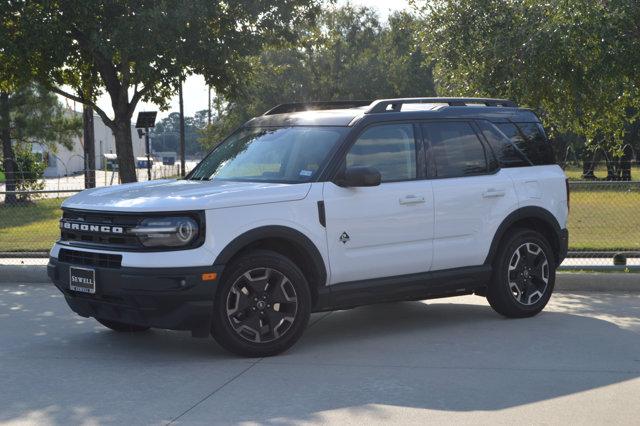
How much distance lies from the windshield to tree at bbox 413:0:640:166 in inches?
252

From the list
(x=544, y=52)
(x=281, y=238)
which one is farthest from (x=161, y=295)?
(x=544, y=52)

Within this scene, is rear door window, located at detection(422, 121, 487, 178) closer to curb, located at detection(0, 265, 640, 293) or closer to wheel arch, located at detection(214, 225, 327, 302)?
wheel arch, located at detection(214, 225, 327, 302)

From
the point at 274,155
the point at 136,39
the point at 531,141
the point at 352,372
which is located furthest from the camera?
the point at 136,39

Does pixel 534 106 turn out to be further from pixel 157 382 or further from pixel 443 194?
pixel 157 382

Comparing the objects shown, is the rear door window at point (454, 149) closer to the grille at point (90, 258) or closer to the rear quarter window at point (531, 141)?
the rear quarter window at point (531, 141)

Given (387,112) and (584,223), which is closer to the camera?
(387,112)

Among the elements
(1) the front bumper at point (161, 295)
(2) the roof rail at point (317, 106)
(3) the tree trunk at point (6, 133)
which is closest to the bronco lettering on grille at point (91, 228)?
(1) the front bumper at point (161, 295)

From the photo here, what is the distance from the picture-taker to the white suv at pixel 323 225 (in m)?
7.27

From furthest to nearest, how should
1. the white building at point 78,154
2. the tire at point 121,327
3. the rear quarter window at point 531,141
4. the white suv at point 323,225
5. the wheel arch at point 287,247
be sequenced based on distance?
the white building at point 78,154, the rear quarter window at point 531,141, the tire at point 121,327, the wheel arch at point 287,247, the white suv at point 323,225

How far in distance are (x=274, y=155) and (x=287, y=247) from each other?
3.09 feet

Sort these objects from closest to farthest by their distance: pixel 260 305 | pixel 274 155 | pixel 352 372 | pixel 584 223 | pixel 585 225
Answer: pixel 352 372
pixel 260 305
pixel 274 155
pixel 585 225
pixel 584 223

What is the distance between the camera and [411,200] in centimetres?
830

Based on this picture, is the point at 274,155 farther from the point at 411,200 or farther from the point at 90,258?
the point at 90,258

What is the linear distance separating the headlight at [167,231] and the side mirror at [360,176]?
1.32m
